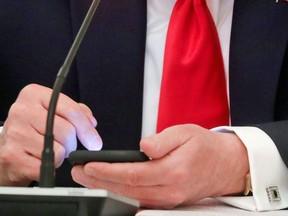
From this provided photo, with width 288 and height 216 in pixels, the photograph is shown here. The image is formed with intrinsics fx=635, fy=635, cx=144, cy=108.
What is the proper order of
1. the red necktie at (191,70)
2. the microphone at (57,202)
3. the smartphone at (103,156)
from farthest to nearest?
the red necktie at (191,70) < the smartphone at (103,156) < the microphone at (57,202)

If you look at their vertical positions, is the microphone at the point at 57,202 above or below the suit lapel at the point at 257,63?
below

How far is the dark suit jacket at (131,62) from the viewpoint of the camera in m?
1.17

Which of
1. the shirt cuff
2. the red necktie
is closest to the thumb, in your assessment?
the shirt cuff

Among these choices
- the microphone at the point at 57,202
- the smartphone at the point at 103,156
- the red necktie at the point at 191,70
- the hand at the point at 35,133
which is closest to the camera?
the microphone at the point at 57,202

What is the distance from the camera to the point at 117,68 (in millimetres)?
1183

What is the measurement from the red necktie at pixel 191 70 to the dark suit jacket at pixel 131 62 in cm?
7

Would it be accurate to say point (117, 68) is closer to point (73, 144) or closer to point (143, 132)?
point (143, 132)

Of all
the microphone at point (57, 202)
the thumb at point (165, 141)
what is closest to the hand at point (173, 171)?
the thumb at point (165, 141)

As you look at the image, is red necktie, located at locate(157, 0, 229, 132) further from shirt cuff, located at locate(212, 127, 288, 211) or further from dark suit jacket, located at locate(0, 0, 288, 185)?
shirt cuff, located at locate(212, 127, 288, 211)

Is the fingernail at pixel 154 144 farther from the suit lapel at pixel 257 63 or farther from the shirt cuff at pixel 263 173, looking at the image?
the suit lapel at pixel 257 63

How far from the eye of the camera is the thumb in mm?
747

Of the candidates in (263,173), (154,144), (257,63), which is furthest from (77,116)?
(257,63)

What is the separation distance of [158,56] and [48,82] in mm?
220

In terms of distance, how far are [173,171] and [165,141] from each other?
1.7 inches
